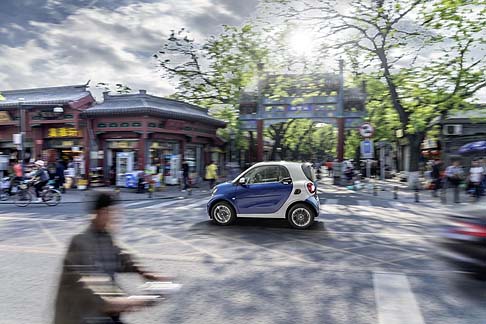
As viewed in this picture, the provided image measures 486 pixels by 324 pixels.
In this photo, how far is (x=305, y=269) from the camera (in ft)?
19.9

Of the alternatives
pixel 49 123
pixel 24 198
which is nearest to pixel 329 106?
pixel 49 123

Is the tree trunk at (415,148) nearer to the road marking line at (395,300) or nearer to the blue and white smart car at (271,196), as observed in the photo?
the blue and white smart car at (271,196)

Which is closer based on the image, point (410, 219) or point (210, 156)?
point (410, 219)

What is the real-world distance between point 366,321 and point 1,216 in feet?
38.5

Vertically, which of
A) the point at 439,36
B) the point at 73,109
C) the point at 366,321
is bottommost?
the point at 366,321

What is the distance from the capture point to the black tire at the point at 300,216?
9469 mm

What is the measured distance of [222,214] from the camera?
10008 mm

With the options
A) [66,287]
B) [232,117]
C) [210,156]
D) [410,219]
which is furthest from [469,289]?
[232,117]

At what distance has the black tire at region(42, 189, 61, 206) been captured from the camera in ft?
48.0

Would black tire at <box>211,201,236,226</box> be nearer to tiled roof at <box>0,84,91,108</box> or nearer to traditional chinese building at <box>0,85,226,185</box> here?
traditional chinese building at <box>0,85,226,185</box>

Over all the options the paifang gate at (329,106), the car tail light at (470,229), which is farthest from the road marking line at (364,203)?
the paifang gate at (329,106)

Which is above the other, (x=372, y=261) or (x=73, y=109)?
(x=73, y=109)

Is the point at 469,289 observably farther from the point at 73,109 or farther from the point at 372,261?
the point at 73,109

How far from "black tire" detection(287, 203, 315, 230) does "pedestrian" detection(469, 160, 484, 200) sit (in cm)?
987
